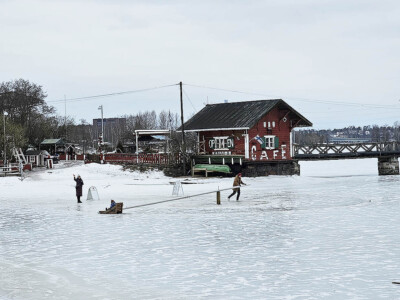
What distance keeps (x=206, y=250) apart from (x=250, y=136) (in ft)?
132

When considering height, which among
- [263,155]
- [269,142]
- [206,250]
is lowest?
[206,250]

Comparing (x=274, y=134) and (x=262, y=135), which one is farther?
(x=274, y=134)

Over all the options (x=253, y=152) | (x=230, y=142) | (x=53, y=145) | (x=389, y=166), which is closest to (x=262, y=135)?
(x=253, y=152)

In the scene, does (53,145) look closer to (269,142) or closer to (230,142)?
(230,142)

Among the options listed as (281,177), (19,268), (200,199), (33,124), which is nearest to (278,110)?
(281,177)

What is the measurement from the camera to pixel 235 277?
12.5 m

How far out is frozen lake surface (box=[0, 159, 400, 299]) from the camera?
38.2 feet

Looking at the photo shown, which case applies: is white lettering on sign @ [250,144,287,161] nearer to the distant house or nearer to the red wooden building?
the red wooden building

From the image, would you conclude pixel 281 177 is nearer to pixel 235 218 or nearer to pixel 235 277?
Result: pixel 235 218

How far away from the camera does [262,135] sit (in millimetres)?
56812

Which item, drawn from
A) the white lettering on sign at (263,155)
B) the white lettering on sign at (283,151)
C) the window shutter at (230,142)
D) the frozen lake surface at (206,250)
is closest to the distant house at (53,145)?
the window shutter at (230,142)

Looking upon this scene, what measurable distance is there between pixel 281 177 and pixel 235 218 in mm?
31430

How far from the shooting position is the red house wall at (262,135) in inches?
2201

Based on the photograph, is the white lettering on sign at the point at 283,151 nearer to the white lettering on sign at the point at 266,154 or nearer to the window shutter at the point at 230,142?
the white lettering on sign at the point at 266,154
